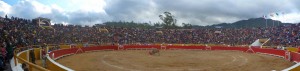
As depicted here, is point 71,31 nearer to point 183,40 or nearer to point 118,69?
point 183,40

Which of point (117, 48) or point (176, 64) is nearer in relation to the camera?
point (176, 64)

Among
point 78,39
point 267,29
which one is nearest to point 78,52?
point 78,39

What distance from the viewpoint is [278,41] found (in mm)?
50094

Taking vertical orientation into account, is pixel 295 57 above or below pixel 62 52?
below

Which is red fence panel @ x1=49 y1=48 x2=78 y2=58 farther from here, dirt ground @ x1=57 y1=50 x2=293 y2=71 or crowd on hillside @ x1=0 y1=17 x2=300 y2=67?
crowd on hillside @ x1=0 y1=17 x2=300 y2=67

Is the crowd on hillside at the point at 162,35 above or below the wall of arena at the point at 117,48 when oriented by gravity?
above

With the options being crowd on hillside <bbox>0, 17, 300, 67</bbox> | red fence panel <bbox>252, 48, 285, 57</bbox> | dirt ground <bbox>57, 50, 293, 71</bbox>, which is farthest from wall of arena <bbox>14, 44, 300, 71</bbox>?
crowd on hillside <bbox>0, 17, 300, 67</bbox>

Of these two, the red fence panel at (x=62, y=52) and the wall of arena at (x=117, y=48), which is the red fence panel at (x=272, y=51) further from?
the red fence panel at (x=62, y=52)

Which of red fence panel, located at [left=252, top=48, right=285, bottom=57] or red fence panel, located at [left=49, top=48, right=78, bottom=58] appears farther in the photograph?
red fence panel, located at [left=252, top=48, right=285, bottom=57]

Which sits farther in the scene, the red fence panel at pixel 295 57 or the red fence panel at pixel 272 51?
the red fence panel at pixel 272 51

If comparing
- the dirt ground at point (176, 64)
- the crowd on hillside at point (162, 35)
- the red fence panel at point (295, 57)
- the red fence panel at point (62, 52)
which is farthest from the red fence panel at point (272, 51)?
the red fence panel at point (62, 52)

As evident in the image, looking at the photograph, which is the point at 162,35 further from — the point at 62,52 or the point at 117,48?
the point at 62,52

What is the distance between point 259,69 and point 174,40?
149 feet

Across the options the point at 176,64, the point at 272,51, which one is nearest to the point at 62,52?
the point at 176,64
